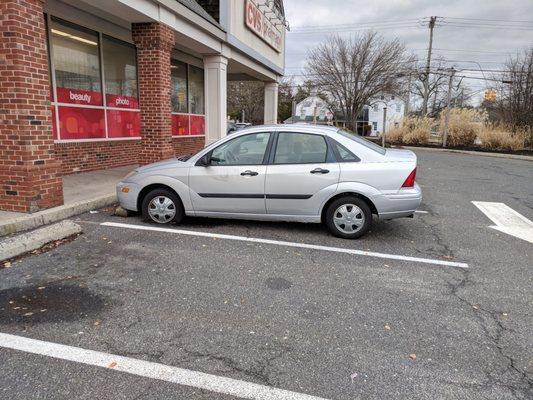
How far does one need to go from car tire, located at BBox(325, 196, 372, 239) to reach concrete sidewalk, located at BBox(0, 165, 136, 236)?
3888 mm

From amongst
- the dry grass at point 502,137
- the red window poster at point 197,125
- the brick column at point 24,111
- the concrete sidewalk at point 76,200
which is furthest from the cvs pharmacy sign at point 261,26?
the dry grass at point 502,137

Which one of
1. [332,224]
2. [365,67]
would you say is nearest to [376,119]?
[365,67]

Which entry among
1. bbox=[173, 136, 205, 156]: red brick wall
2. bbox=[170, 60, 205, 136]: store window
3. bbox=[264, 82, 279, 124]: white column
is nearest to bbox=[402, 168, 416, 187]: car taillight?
bbox=[173, 136, 205, 156]: red brick wall

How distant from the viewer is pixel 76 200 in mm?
6609

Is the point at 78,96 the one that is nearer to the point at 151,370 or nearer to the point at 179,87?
the point at 179,87

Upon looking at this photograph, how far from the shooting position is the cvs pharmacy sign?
13.7 meters

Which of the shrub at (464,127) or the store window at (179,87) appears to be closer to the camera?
the store window at (179,87)

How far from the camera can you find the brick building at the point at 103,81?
547 centimetres

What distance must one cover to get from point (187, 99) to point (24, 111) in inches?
364

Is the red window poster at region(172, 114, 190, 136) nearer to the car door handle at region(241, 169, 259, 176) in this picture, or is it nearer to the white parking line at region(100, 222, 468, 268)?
the white parking line at region(100, 222, 468, 268)

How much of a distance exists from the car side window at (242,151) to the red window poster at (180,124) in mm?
7919

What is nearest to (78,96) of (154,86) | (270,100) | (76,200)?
(154,86)

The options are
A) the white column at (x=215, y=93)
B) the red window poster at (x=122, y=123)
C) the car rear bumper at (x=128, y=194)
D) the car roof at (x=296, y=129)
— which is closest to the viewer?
the car roof at (x=296, y=129)

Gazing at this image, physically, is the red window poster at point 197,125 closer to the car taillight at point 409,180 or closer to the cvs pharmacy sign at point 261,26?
the cvs pharmacy sign at point 261,26
